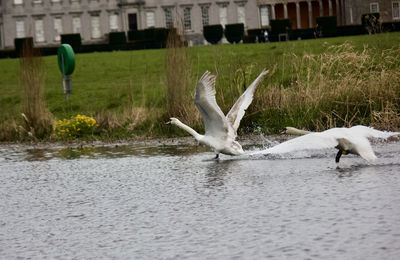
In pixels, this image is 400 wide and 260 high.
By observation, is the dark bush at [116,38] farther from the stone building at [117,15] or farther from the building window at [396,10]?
the building window at [396,10]

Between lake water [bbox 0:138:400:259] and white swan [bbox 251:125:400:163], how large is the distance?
28 centimetres

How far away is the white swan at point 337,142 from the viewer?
8695 mm

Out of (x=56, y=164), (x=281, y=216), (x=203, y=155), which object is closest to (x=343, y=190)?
(x=281, y=216)

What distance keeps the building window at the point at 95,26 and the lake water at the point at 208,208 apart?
69.2m

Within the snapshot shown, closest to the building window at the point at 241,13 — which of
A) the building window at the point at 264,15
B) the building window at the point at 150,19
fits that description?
the building window at the point at 264,15

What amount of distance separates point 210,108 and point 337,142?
7.78 ft

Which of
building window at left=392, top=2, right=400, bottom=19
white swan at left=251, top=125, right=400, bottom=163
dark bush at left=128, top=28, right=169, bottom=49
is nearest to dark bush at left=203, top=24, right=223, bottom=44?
dark bush at left=128, top=28, right=169, bottom=49

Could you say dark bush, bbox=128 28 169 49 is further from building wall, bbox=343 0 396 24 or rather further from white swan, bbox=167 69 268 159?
white swan, bbox=167 69 268 159

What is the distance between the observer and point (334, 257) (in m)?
5.64

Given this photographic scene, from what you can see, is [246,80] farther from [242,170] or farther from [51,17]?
[51,17]

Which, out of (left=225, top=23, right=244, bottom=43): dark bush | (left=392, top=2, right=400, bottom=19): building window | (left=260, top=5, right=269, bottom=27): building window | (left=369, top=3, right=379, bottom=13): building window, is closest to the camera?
(left=225, top=23, right=244, bottom=43): dark bush

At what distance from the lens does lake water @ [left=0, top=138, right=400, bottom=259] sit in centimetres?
618

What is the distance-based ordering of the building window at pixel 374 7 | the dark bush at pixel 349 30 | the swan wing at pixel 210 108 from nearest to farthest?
the swan wing at pixel 210 108, the dark bush at pixel 349 30, the building window at pixel 374 7

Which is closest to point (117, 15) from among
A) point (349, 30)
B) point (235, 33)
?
point (235, 33)
